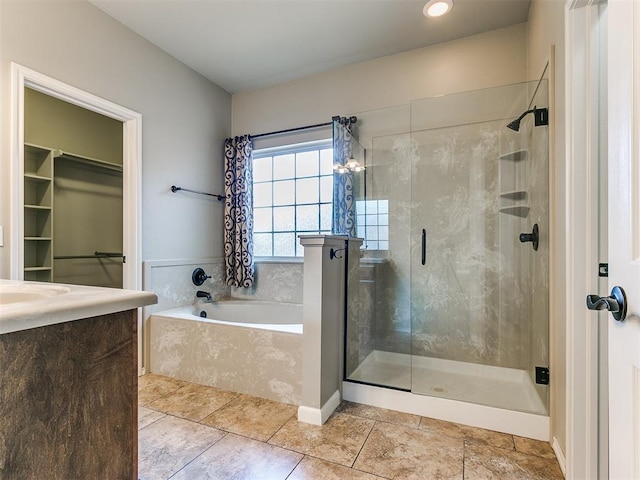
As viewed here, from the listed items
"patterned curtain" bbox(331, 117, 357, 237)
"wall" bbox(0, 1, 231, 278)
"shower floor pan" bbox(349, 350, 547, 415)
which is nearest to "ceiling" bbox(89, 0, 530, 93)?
"wall" bbox(0, 1, 231, 278)

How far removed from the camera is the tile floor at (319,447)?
1408 mm

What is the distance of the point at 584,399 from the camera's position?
124 centimetres

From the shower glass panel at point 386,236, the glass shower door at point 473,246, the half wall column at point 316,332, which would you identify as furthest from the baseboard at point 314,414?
the shower glass panel at point 386,236

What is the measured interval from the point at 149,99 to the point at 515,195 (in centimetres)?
298

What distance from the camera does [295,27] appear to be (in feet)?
7.92

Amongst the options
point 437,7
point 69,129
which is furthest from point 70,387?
point 69,129

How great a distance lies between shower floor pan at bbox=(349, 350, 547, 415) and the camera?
1910 mm

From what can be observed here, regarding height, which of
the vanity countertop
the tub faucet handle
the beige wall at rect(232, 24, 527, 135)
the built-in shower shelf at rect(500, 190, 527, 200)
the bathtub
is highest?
the beige wall at rect(232, 24, 527, 135)

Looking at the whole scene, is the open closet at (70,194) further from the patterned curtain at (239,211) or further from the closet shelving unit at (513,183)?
the closet shelving unit at (513,183)

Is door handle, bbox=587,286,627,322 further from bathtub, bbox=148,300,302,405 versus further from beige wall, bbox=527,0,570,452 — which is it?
bathtub, bbox=148,300,302,405

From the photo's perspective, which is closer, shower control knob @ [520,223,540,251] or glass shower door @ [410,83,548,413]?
shower control knob @ [520,223,540,251]

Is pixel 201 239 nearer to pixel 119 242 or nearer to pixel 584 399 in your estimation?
pixel 119 242

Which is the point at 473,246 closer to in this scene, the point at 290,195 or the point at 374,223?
the point at 374,223

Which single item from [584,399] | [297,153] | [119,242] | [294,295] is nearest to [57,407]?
[584,399]
